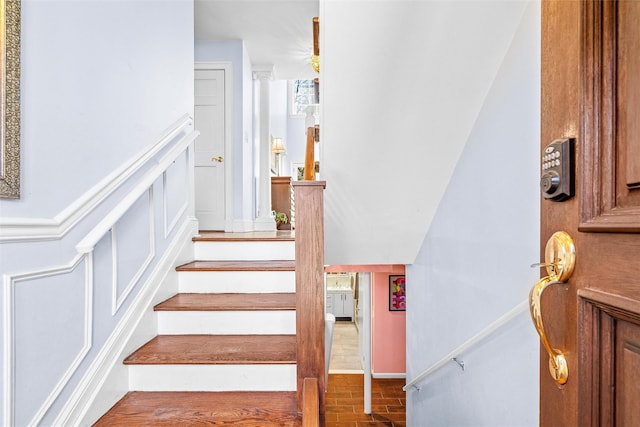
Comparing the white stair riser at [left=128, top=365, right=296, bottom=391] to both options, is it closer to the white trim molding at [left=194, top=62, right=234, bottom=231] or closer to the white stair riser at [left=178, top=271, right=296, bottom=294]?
the white stair riser at [left=178, top=271, right=296, bottom=294]

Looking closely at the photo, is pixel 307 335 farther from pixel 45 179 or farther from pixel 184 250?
pixel 184 250

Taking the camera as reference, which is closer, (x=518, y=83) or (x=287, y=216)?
(x=518, y=83)

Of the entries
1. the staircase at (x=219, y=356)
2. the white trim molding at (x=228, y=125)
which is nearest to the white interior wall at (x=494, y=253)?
the staircase at (x=219, y=356)

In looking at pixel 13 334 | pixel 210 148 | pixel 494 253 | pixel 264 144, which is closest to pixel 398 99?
pixel 494 253

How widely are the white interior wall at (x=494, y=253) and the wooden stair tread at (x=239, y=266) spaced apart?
3.20 ft

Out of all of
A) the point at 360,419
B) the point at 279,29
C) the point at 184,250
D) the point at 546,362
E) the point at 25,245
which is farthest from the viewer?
the point at 360,419

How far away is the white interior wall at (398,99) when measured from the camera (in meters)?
1.55

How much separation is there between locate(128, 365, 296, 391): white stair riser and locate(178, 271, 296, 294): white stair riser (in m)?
0.66

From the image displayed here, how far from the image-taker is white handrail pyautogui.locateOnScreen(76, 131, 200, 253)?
4.52 ft

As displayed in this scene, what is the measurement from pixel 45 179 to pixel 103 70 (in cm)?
60

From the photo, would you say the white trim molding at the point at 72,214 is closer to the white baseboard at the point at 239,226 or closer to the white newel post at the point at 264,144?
the white baseboard at the point at 239,226

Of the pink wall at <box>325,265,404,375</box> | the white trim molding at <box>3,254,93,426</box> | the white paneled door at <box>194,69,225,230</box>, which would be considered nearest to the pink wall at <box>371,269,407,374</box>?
the pink wall at <box>325,265,404,375</box>

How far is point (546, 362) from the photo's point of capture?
1.97ft

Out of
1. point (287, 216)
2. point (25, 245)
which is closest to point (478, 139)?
point (25, 245)
